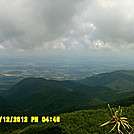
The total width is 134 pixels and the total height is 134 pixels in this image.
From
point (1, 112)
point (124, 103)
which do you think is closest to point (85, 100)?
point (124, 103)

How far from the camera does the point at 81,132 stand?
212 feet

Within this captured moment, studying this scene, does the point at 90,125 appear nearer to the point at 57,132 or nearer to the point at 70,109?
the point at 57,132

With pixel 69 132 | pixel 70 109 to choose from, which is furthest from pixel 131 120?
pixel 70 109

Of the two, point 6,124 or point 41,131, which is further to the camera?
point 6,124

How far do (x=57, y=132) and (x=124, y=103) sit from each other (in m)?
87.1

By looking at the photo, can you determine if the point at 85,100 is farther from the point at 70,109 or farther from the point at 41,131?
the point at 41,131

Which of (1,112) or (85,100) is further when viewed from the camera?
(85,100)

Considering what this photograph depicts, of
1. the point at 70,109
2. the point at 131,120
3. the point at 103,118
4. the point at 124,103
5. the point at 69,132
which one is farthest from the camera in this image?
the point at 70,109

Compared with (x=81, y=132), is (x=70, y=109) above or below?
below

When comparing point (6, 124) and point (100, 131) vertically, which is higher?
point (100, 131)

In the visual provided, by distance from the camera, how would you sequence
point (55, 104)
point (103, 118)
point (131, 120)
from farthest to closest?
point (55, 104), point (103, 118), point (131, 120)

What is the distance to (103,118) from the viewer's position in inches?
3172

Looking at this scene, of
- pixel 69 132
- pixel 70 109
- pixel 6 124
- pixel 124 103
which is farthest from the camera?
pixel 70 109

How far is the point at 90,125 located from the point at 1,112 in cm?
13036
